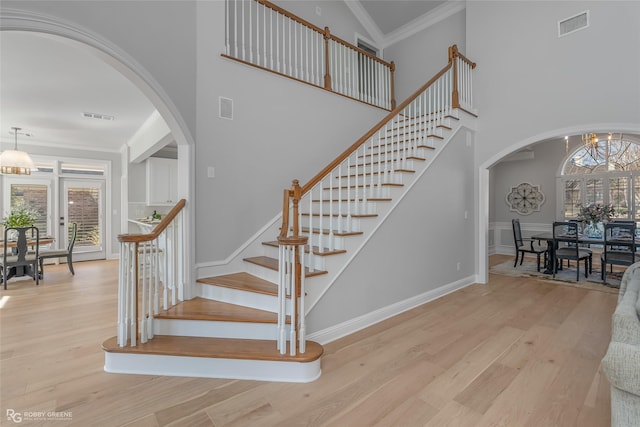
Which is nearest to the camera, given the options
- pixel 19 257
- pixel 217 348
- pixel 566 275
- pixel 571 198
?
pixel 217 348

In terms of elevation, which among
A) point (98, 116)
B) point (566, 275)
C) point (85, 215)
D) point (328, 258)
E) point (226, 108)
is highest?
point (98, 116)

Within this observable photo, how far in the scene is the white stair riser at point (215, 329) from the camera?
258 cm

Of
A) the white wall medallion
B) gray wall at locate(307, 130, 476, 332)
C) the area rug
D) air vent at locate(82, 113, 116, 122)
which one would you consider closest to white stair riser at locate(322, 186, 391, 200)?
gray wall at locate(307, 130, 476, 332)

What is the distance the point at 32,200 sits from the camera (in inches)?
270

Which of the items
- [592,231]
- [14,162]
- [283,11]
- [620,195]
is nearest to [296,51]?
[283,11]

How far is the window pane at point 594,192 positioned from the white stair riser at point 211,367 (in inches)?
346

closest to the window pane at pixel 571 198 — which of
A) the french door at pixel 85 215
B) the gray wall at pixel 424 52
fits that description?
the gray wall at pixel 424 52

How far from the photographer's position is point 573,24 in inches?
167

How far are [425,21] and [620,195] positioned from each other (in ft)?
20.8

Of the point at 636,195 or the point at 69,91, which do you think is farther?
the point at 636,195

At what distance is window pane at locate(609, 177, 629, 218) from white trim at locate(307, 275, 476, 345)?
5947 millimetres

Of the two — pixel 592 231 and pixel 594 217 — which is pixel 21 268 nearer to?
pixel 594 217

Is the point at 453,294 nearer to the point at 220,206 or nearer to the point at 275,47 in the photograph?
the point at 220,206

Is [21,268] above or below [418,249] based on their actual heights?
below
